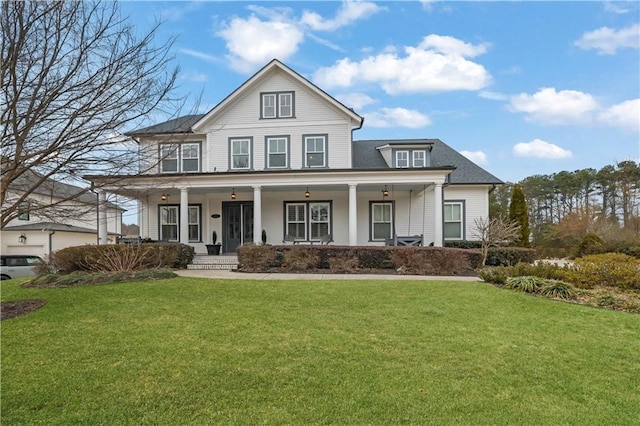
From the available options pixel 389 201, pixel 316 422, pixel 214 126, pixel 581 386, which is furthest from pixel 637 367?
pixel 214 126

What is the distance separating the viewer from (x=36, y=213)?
563cm

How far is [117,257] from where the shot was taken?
1097 centimetres

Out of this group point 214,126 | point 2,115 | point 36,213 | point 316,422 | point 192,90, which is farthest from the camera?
point 214,126

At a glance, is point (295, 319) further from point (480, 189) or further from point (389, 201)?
point (480, 189)

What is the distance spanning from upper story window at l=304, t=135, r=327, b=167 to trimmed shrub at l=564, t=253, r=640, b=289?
10.4 m

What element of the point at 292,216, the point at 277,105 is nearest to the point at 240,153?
the point at 277,105

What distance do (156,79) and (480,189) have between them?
15647 mm

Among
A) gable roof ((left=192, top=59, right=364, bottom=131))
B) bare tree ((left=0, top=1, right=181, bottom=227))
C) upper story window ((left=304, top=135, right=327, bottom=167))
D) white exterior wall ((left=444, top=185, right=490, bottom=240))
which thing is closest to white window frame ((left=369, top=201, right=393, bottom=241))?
white exterior wall ((left=444, top=185, right=490, bottom=240))

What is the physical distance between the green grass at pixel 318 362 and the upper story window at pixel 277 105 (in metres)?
11.5

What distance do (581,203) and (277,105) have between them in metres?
36.0

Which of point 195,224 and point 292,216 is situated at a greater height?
point 292,216

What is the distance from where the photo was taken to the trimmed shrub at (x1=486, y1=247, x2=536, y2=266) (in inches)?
536

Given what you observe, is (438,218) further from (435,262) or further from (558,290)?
(558,290)

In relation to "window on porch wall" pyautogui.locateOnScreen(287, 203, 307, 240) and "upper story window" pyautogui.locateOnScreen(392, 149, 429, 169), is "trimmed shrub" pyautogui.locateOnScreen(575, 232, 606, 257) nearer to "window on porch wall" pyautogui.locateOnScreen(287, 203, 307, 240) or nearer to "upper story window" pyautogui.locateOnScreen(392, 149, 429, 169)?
"upper story window" pyautogui.locateOnScreen(392, 149, 429, 169)
